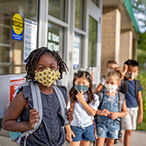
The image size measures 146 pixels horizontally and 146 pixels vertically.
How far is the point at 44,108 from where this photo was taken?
1656 millimetres

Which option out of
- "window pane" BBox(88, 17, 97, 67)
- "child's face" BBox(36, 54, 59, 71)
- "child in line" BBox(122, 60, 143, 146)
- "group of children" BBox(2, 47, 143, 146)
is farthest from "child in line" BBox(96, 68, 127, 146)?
"window pane" BBox(88, 17, 97, 67)

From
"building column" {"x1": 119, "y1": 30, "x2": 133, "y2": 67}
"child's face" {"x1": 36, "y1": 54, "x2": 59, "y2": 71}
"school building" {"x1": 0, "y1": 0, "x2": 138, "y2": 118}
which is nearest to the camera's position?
"child's face" {"x1": 36, "y1": 54, "x2": 59, "y2": 71}

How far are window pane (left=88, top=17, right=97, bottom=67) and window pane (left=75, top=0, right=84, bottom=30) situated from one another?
1.81ft

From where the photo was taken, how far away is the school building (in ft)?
8.01

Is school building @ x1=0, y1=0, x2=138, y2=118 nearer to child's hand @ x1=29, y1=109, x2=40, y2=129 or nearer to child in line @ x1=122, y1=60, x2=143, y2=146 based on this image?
child's hand @ x1=29, y1=109, x2=40, y2=129

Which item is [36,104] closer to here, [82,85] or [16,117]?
[16,117]

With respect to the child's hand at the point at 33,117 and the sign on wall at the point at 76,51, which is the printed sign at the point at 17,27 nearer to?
the child's hand at the point at 33,117

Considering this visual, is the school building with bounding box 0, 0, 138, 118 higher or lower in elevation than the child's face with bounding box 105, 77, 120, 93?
higher

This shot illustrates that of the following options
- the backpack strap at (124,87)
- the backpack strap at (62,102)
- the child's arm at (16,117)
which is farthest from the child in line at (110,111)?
the child's arm at (16,117)

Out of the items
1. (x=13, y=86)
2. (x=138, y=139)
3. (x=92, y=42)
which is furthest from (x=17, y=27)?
(x=138, y=139)

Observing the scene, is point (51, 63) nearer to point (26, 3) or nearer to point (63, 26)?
point (26, 3)

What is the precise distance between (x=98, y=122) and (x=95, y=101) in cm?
41

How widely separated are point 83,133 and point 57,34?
1.71 metres

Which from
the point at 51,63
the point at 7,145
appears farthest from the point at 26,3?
the point at 7,145
